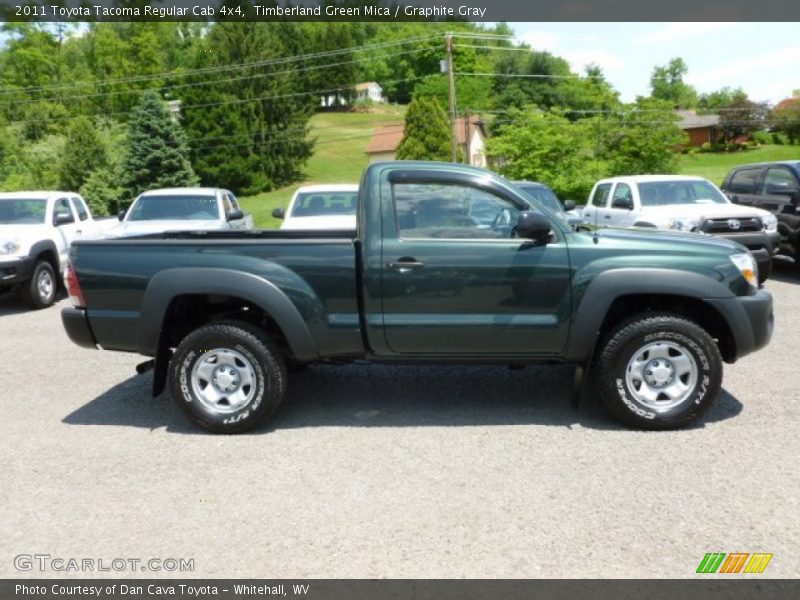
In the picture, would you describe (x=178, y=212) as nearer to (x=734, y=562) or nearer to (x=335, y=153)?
(x=734, y=562)

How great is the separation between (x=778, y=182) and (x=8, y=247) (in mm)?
12447

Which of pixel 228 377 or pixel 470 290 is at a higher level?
pixel 470 290

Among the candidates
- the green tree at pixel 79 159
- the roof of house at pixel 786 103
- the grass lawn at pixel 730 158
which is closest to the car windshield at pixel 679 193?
the green tree at pixel 79 159

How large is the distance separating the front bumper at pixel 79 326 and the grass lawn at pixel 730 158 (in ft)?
173

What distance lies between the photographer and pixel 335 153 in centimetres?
7412

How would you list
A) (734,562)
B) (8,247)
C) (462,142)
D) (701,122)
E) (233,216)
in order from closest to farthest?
(734,562) < (8,247) < (233,216) < (462,142) < (701,122)

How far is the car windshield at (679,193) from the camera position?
1190cm

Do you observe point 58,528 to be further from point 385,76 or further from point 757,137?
point 385,76

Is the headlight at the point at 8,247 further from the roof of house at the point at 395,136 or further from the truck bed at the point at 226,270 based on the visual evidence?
the roof of house at the point at 395,136

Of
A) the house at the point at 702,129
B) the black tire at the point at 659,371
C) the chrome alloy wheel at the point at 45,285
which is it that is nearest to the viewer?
the black tire at the point at 659,371

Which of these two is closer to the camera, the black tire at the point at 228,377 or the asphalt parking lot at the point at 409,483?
the asphalt parking lot at the point at 409,483

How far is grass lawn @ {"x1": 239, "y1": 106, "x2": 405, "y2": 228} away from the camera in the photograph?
50.5 metres

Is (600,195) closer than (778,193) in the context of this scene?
No

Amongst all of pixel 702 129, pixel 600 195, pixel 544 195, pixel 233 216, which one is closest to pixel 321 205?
pixel 233 216
